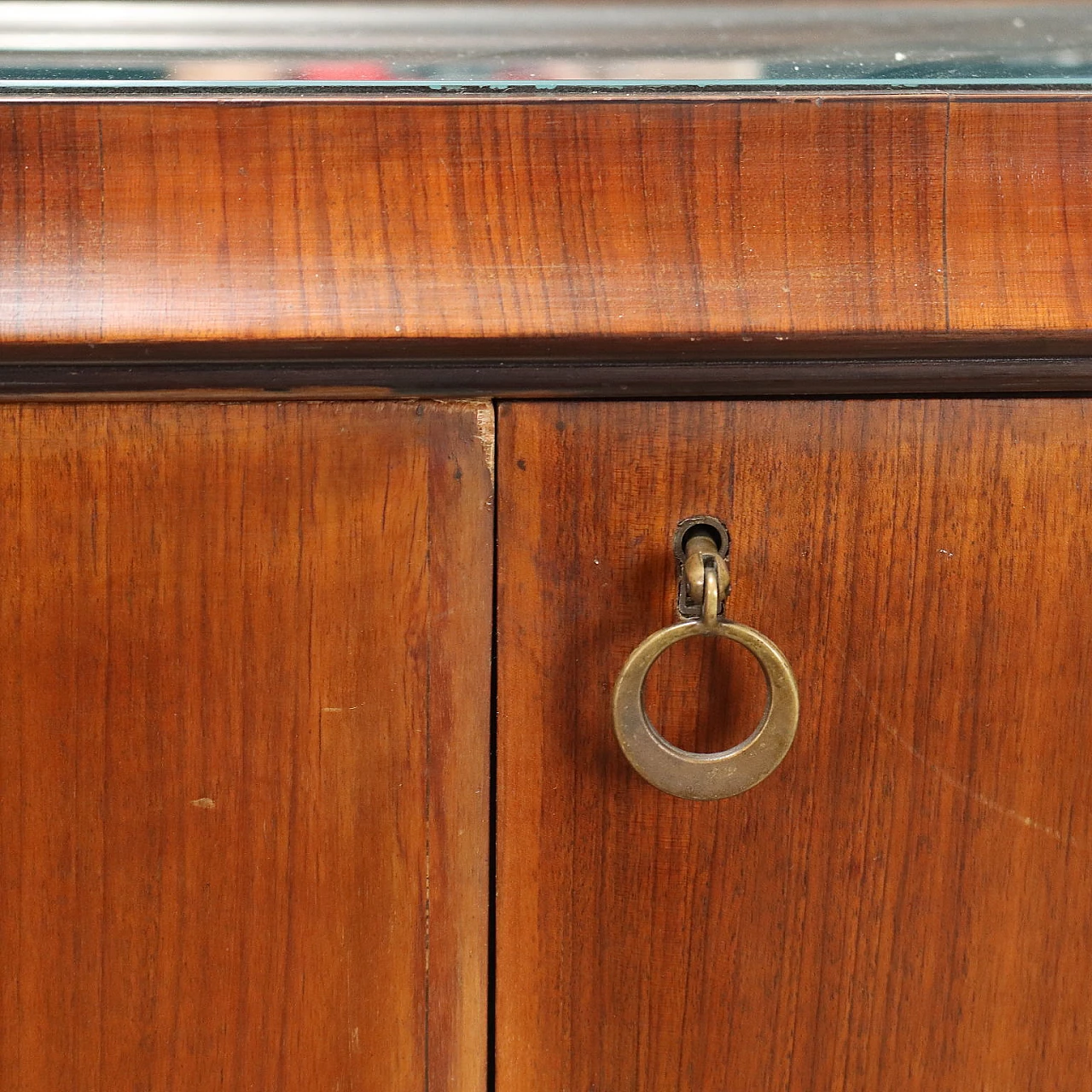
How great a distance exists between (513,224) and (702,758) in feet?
0.50

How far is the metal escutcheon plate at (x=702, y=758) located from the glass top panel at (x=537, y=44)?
0.16 meters

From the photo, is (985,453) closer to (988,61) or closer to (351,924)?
(988,61)

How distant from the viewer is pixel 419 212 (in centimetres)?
25

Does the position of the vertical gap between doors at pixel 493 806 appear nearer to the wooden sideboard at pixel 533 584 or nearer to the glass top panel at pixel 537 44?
the wooden sideboard at pixel 533 584

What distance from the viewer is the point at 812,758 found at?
28cm

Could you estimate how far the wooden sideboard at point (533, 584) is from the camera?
0.81 ft

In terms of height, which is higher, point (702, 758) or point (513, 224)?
point (513, 224)

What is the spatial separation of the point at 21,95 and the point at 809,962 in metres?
0.33

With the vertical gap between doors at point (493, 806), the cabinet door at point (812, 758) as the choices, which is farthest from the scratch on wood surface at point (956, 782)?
the vertical gap between doors at point (493, 806)

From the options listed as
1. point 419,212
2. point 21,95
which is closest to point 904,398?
point 419,212

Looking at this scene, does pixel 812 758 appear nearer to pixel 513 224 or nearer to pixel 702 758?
pixel 702 758

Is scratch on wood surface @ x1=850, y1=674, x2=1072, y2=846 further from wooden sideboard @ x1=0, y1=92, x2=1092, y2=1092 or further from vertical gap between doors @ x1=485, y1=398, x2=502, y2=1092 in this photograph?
vertical gap between doors @ x1=485, y1=398, x2=502, y2=1092

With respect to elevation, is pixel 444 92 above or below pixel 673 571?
above

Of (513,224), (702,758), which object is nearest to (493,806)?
(702,758)
